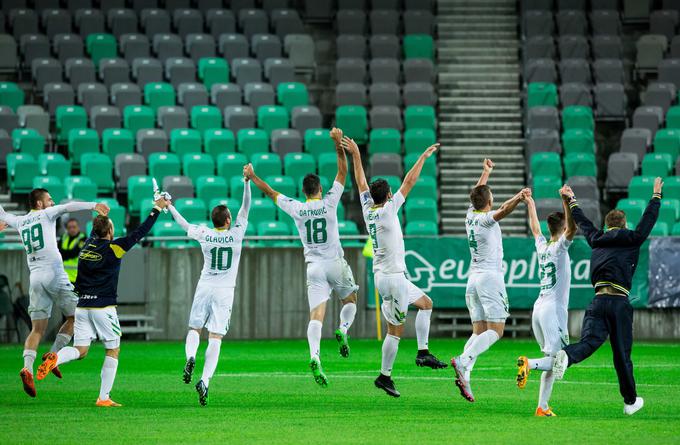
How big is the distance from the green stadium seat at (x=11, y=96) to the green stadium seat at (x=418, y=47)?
10.2 m

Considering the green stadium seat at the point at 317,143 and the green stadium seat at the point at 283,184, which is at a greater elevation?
the green stadium seat at the point at 317,143

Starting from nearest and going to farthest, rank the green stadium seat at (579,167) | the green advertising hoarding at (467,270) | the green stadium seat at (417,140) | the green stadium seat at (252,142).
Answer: the green advertising hoarding at (467,270), the green stadium seat at (252,142), the green stadium seat at (579,167), the green stadium seat at (417,140)

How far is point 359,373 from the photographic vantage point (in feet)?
57.2

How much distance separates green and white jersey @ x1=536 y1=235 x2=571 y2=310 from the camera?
492 inches

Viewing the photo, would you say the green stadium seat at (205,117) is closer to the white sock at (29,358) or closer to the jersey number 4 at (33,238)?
the jersey number 4 at (33,238)

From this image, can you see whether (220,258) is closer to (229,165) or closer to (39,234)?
(39,234)

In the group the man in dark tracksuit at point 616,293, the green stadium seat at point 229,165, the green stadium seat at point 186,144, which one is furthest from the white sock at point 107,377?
the green stadium seat at point 186,144

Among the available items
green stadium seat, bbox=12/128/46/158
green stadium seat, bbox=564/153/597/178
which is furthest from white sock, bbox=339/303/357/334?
green stadium seat, bbox=12/128/46/158

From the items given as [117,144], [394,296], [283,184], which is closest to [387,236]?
[394,296]

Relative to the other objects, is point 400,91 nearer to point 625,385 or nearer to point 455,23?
point 455,23

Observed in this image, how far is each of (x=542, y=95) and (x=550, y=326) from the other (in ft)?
62.0

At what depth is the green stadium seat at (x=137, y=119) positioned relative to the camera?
28.9 m

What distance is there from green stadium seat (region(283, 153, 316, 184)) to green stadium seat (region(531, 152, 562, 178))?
17.6ft

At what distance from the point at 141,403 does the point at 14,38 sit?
2063cm
